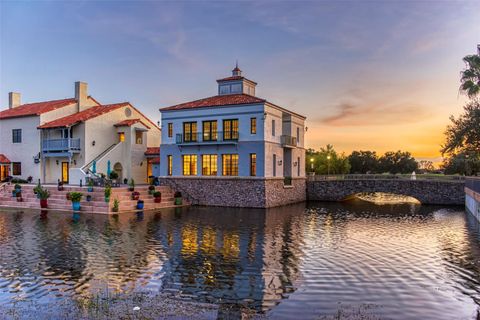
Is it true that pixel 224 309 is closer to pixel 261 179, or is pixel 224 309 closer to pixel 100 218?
pixel 100 218

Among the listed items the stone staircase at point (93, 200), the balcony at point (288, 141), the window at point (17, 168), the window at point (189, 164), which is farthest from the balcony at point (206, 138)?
the window at point (17, 168)

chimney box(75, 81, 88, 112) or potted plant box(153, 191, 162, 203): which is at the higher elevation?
chimney box(75, 81, 88, 112)

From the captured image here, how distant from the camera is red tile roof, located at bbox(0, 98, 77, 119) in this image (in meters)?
44.3

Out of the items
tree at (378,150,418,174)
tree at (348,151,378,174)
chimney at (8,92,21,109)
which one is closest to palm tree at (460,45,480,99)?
chimney at (8,92,21,109)

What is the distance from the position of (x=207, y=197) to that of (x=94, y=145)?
48.0 ft

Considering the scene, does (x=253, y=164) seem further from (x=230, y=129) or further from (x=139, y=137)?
(x=139, y=137)

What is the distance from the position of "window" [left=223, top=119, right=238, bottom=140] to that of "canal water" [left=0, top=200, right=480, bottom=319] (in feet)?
41.0

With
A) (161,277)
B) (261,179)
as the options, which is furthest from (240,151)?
(161,277)

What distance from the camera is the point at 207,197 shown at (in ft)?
122

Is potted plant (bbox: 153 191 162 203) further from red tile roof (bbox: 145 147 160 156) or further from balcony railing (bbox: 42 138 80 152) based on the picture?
balcony railing (bbox: 42 138 80 152)

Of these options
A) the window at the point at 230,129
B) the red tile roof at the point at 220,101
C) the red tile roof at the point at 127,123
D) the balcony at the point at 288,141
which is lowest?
the balcony at the point at 288,141

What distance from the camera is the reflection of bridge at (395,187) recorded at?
41406mm

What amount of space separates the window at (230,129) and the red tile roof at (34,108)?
2062 centimetres

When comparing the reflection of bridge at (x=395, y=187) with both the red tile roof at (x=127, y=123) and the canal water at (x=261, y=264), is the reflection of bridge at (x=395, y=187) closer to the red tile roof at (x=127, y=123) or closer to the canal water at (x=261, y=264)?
the canal water at (x=261, y=264)
